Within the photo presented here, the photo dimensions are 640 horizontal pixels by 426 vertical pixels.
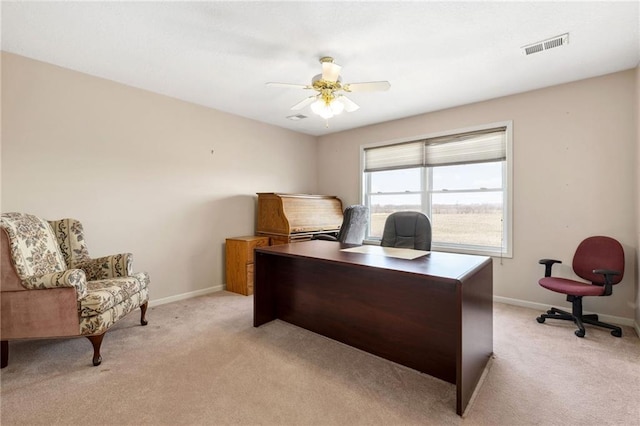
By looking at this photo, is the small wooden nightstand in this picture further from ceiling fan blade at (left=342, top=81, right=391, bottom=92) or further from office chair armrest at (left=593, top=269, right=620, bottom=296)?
office chair armrest at (left=593, top=269, right=620, bottom=296)

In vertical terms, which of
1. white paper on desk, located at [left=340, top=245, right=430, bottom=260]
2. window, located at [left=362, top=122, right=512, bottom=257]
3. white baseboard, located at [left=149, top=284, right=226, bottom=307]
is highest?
window, located at [left=362, top=122, right=512, bottom=257]

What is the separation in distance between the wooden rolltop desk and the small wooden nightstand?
298 millimetres

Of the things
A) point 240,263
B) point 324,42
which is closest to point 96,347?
point 240,263

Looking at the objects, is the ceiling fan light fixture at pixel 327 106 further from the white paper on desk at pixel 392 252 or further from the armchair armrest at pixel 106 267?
the armchair armrest at pixel 106 267

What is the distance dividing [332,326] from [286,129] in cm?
354

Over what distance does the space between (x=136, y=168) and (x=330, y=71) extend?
2.44m

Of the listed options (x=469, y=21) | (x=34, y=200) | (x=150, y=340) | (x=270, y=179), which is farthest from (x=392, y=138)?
(x=34, y=200)

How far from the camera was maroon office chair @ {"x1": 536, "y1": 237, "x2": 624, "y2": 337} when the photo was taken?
254cm

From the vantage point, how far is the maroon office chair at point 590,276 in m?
2.54

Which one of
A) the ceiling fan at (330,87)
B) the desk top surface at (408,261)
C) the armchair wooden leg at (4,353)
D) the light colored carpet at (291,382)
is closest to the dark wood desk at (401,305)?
the desk top surface at (408,261)

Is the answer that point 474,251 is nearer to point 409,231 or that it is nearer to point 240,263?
point 409,231

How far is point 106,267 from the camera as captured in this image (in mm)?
2672

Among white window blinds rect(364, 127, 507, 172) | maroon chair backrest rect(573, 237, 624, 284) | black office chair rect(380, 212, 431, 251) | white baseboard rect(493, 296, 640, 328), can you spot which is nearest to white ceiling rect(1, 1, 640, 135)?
white window blinds rect(364, 127, 507, 172)

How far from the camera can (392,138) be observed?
4516 mm
